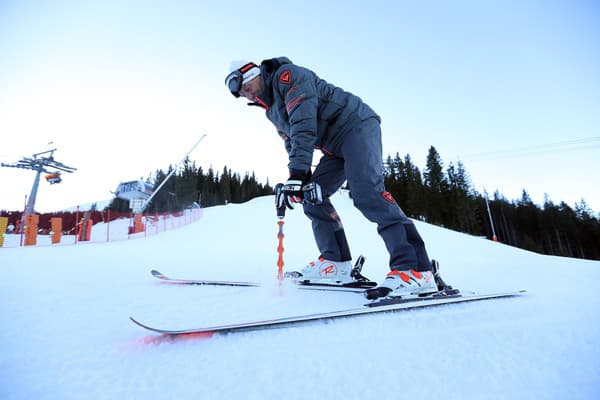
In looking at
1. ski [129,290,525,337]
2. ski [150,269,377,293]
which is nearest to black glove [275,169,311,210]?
ski [150,269,377,293]

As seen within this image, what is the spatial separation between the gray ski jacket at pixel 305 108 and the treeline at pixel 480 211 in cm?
3701

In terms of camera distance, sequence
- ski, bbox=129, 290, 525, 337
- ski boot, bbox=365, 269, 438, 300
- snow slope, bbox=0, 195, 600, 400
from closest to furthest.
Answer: snow slope, bbox=0, 195, 600, 400
ski, bbox=129, 290, 525, 337
ski boot, bbox=365, 269, 438, 300

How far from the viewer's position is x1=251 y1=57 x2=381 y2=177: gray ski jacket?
2.04m

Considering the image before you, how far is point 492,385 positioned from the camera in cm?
72

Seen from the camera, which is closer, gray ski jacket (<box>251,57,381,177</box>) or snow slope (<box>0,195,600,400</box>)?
snow slope (<box>0,195,600,400</box>)

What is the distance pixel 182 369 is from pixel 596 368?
1245 millimetres

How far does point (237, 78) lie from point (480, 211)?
54927 millimetres

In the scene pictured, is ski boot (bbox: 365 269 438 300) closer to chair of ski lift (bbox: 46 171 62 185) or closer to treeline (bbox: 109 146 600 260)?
chair of ski lift (bbox: 46 171 62 185)

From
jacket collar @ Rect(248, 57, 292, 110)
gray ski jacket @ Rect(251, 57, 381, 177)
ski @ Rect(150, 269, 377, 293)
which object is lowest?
ski @ Rect(150, 269, 377, 293)

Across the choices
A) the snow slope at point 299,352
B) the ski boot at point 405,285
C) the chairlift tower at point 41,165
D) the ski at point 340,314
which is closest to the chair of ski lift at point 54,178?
the chairlift tower at point 41,165

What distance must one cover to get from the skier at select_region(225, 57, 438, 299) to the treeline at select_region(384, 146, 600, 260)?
36783mm

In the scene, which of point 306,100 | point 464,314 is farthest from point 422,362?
point 306,100

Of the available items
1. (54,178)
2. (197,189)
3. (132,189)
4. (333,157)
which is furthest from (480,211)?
(54,178)

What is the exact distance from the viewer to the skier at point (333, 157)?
1.87 metres
